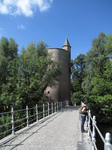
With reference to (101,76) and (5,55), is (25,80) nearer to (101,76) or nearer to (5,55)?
(5,55)

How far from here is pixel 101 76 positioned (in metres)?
24.3

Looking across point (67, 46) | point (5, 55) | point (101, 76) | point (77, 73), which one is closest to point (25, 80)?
point (5, 55)

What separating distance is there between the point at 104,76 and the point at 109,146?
23.3m

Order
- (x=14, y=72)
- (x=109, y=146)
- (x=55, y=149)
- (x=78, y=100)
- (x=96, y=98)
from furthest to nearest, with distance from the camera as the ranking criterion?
(x=78, y=100) < (x=96, y=98) < (x=14, y=72) < (x=55, y=149) < (x=109, y=146)

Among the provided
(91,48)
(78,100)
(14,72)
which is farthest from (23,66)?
(78,100)

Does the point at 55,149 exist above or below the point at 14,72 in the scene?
below

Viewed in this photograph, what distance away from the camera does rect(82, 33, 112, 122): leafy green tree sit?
22.8 metres

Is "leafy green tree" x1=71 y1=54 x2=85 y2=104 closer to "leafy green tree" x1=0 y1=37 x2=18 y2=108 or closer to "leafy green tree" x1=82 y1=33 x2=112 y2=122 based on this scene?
"leafy green tree" x1=82 y1=33 x2=112 y2=122

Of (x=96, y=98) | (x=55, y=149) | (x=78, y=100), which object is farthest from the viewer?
(x=78, y=100)

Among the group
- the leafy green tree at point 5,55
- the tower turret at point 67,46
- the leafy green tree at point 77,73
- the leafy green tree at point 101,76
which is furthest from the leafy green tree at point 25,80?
the leafy green tree at point 77,73

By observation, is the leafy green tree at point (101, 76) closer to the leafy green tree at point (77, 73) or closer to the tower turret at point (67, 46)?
the tower turret at point (67, 46)

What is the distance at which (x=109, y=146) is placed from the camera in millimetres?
2012

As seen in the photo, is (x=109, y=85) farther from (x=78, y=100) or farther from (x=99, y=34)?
(x=78, y=100)

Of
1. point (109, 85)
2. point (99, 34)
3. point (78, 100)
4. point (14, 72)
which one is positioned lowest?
point (78, 100)
